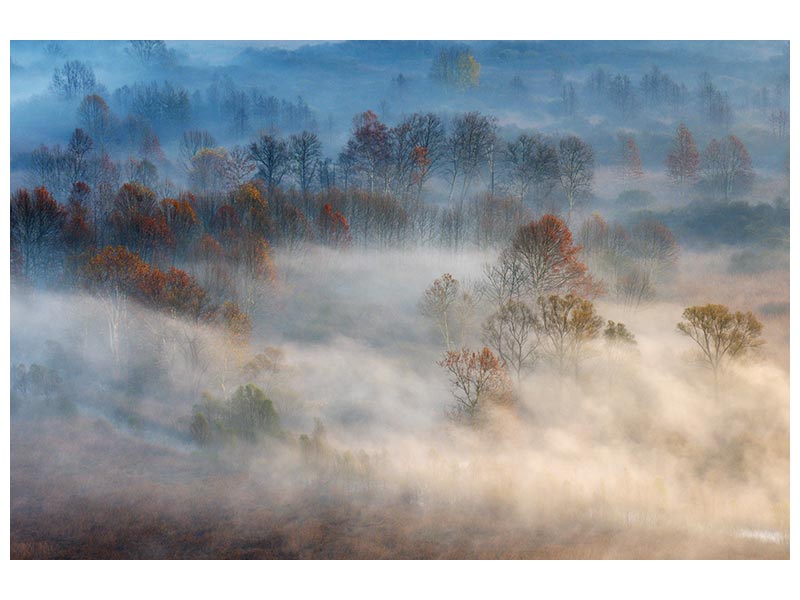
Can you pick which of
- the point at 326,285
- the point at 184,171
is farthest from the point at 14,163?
the point at 326,285

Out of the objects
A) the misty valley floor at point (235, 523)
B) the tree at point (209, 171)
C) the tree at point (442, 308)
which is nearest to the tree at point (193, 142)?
the tree at point (209, 171)

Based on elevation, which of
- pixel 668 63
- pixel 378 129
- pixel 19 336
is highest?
pixel 668 63

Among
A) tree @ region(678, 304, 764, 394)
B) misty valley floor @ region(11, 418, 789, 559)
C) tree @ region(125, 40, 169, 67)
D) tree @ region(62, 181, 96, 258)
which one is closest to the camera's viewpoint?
misty valley floor @ region(11, 418, 789, 559)

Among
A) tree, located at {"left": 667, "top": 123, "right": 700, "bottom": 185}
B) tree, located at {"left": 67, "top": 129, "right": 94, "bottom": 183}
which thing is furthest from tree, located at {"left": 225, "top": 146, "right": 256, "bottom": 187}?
tree, located at {"left": 667, "top": 123, "right": 700, "bottom": 185}

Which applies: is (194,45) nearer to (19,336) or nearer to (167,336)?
(167,336)

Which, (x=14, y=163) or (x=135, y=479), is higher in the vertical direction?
(x=14, y=163)

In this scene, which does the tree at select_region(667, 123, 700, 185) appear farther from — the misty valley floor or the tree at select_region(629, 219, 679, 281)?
the misty valley floor
